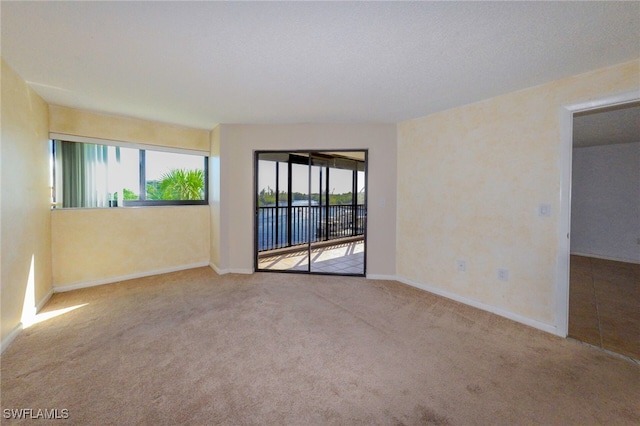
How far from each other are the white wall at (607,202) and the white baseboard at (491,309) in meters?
4.58

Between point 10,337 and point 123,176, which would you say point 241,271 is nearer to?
point 123,176

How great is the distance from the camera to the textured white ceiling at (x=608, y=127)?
334 centimetres

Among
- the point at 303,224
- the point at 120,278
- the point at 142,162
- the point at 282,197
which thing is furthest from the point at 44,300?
the point at 303,224

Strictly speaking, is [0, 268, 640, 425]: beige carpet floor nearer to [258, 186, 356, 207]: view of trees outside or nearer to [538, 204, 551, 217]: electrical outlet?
[538, 204, 551, 217]: electrical outlet

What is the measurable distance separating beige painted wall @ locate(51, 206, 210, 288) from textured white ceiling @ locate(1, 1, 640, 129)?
155 cm

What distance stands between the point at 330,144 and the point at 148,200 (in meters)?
2.94

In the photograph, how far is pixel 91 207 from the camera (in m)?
3.58

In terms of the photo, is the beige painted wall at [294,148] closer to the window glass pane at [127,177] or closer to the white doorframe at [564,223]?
the window glass pane at [127,177]

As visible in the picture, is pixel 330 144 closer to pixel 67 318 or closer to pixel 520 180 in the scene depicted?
pixel 520 180

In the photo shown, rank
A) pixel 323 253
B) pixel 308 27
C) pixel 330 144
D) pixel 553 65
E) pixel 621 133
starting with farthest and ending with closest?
pixel 323 253, pixel 621 133, pixel 330 144, pixel 553 65, pixel 308 27

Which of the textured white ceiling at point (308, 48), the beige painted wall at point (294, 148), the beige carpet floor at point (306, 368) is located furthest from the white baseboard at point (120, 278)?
the textured white ceiling at point (308, 48)

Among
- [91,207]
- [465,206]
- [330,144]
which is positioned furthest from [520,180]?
[91,207]

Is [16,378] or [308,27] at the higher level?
[308,27]

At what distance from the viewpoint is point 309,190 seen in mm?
4324
